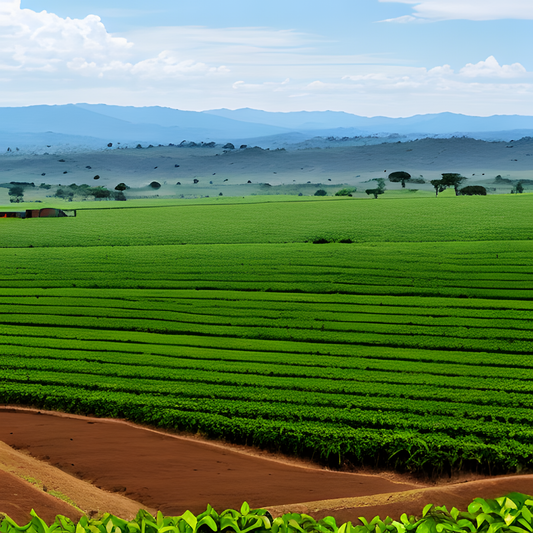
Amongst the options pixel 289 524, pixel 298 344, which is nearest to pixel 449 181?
pixel 298 344

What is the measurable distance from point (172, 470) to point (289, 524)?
6.06m

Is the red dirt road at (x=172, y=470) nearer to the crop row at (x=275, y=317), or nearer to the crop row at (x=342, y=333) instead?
the crop row at (x=342, y=333)

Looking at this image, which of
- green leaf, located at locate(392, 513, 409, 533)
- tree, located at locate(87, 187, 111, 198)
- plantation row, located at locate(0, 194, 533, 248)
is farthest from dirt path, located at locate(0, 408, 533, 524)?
tree, located at locate(87, 187, 111, 198)

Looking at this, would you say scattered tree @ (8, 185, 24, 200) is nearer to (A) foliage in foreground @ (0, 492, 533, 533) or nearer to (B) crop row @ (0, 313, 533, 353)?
(B) crop row @ (0, 313, 533, 353)

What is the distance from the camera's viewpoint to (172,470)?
944cm

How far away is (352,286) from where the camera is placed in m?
21.8

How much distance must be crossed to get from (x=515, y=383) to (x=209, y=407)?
6.88 m

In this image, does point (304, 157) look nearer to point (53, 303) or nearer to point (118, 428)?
point (53, 303)

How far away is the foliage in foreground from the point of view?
3717 millimetres

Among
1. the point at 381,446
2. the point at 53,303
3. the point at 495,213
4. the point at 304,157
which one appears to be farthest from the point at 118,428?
the point at 304,157

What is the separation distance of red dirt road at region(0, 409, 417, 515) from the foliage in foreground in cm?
480

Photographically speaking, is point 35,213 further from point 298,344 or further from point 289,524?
point 289,524

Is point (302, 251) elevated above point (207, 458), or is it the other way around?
point (302, 251)

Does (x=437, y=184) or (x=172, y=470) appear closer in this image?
(x=172, y=470)
